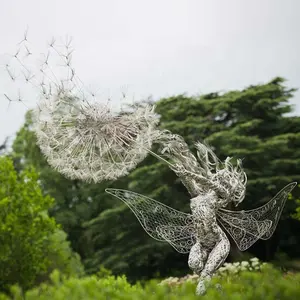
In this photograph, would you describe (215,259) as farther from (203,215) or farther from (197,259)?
(203,215)

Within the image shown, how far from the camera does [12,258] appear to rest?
10.4m

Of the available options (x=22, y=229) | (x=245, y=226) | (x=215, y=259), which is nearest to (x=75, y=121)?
(x=215, y=259)

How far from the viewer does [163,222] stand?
647 cm

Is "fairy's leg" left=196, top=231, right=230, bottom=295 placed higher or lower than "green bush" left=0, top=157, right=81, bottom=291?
lower

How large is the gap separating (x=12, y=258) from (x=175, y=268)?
17.5ft

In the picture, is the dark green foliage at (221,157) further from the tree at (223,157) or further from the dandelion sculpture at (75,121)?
the dandelion sculpture at (75,121)

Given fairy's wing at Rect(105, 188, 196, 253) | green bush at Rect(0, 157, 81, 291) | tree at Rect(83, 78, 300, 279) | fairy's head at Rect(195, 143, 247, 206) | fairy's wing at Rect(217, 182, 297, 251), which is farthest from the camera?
tree at Rect(83, 78, 300, 279)

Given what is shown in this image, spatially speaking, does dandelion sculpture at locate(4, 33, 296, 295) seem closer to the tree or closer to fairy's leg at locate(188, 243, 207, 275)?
fairy's leg at locate(188, 243, 207, 275)

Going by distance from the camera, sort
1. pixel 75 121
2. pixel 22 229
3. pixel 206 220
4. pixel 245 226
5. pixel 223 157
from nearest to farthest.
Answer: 1. pixel 206 220
2. pixel 75 121
3. pixel 245 226
4. pixel 22 229
5. pixel 223 157

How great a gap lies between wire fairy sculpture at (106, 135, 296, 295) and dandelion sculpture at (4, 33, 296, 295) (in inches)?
0.4

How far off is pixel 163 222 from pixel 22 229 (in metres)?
4.70

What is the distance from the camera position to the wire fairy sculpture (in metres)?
5.83

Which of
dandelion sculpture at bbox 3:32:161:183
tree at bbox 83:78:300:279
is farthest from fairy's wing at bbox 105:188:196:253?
tree at bbox 83:78:300:279

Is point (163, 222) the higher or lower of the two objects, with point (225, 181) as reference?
lower
